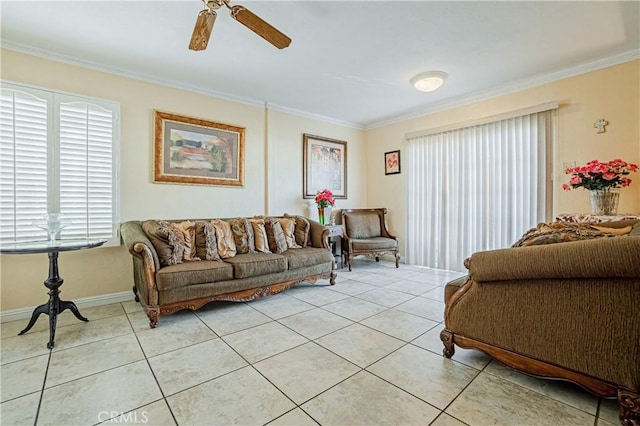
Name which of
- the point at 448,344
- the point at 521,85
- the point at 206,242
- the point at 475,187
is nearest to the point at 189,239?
the point at 206,242

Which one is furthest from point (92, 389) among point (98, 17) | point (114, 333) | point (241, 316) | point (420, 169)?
point (420, 169)

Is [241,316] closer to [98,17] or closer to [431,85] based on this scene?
[98,17]

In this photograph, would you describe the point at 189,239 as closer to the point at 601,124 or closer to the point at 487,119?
the point at 487,119

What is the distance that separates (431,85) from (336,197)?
246 centimetres

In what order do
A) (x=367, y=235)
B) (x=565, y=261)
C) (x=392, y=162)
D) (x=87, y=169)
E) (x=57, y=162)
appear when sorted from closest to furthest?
(x=565, y=261) → (x=57, y=162) → (x=87, y=169) → (x=367, y=235) → (x=392, y=162)

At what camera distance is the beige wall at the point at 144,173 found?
276cm

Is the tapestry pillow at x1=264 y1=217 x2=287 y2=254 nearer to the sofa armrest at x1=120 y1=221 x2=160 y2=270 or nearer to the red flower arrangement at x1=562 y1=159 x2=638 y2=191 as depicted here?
the sofa armrest at x1=120 y1=221 x2=160 y2=270

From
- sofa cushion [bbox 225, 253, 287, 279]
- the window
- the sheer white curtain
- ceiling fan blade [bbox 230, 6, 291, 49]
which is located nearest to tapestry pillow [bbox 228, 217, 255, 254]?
sofa cushion [bbox 225, 253, 287, 279]

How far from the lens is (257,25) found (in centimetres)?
193

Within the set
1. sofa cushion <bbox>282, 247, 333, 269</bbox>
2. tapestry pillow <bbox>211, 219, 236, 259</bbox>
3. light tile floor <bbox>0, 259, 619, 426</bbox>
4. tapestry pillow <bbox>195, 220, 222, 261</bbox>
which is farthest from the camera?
sofa cushion <bbox>282, 247, 333, 269</bbox>

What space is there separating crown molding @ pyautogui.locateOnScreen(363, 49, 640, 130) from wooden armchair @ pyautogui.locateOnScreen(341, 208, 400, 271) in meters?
1.73

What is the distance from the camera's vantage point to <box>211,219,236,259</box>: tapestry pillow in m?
3.19

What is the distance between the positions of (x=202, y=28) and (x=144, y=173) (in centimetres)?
202

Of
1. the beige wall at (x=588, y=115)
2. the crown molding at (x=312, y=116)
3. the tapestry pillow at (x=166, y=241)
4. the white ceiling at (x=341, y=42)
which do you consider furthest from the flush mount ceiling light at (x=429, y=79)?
the tapestry pillow at (x=166, y=241)
